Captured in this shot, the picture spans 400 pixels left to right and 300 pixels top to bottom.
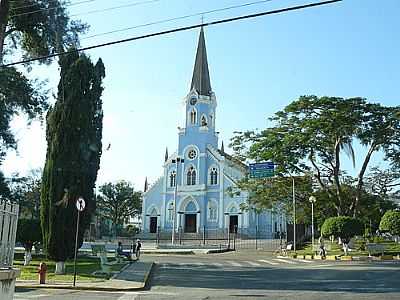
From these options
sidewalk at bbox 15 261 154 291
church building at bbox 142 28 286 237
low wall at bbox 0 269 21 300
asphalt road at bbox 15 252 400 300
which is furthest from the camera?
church building at bbox 142 28 286 237

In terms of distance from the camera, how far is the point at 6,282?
8.34m

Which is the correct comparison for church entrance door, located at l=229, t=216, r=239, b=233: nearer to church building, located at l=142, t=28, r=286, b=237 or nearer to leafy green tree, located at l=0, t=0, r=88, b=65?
church building, located at l=142, t=28, r=286, b=237

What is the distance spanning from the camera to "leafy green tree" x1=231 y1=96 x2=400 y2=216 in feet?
129

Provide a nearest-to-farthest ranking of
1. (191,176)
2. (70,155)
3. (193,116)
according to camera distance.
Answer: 1. (70,155)
2. (191,176)
3. (193,116)

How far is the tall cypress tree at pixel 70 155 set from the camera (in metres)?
22.7

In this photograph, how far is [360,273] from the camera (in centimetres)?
2248

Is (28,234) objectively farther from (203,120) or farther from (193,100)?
(193,100)

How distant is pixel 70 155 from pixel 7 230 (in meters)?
14.7

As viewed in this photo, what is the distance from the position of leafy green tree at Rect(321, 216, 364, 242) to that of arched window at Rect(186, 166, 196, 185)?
119ft

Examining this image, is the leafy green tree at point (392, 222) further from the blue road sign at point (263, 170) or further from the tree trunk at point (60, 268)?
the tree trunk at point (60, 268)

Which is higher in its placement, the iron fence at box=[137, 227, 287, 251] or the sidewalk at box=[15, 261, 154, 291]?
the iron fence at box=[137, 227, 287, 251]

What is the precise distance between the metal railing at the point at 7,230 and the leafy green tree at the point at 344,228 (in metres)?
29.7

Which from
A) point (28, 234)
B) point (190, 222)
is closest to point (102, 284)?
point (28, 234)

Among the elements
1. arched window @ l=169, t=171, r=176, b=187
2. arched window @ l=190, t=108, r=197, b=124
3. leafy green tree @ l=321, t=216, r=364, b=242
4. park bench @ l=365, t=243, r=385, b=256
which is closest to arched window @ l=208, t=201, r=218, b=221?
arched window @ l=169, t=171, r=176, b=187
